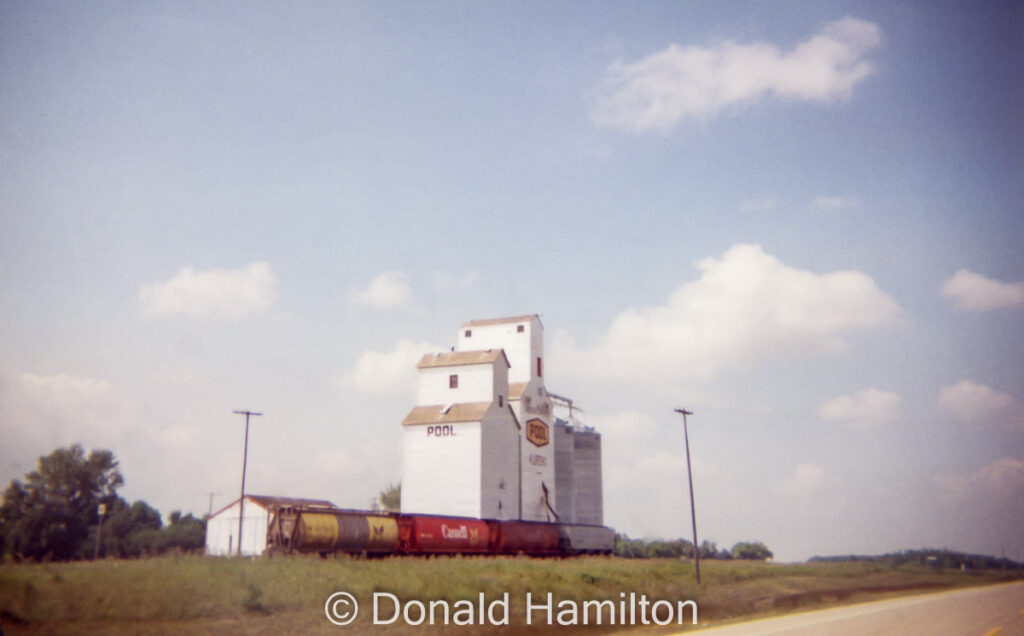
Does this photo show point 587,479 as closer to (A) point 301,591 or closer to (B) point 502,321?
(B) point 502,321

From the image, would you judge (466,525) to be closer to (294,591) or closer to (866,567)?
(294,591)

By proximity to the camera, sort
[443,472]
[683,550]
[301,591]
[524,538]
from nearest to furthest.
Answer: [301,591], [524,538], [443,472], [683,550]

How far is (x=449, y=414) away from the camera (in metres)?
52.8

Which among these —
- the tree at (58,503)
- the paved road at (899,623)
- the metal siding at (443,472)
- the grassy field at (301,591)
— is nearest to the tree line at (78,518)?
the tree at (58,503)

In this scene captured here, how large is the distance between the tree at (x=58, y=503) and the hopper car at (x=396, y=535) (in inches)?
1600

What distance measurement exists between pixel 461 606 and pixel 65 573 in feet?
39.6

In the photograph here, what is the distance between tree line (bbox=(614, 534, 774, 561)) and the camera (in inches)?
3142

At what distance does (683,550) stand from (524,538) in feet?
151

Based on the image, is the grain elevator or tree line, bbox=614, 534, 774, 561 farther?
tree line, bbox=614, 534, 774, 561

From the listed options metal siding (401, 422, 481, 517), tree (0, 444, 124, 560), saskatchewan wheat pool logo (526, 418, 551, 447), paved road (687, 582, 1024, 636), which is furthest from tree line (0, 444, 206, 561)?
paved road (687, 582, 1024, 636)

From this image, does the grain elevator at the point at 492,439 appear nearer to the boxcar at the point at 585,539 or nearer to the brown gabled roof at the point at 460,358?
the brown gabled roof at the point at 460,358

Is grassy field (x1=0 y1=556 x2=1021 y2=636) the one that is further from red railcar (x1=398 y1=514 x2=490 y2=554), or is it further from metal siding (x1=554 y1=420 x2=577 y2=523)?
metal siding (x1=554 y1=420 x2=577 y2=523)

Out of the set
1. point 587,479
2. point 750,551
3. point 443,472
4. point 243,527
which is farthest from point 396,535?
point 750,551

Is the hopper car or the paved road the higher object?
the hopper car
